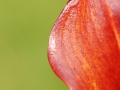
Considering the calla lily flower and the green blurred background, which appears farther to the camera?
the green blurred background

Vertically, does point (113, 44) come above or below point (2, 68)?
above

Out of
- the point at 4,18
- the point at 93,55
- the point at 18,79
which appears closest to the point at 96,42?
the point at 93,55

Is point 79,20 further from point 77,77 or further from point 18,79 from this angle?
point 18,79

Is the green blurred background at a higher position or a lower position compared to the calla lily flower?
lower

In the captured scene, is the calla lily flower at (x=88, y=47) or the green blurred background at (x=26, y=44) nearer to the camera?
the calla lily flower at (x=88, y=47)
